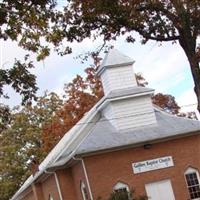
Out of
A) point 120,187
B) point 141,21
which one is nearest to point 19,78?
point 141,21

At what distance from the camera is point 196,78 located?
2084 cm

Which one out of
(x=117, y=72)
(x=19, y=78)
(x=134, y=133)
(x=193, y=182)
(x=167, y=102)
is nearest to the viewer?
(x=19, y=78)

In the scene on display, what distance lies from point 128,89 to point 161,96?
2222cm

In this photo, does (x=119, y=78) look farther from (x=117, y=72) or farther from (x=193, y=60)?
(x=193, y=60)

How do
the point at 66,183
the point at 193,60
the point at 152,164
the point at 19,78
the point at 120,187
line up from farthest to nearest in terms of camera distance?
the point at 66,183 → the point at 152,164 → the point at 120,187 → the point at 193,60 → the point at 19,78

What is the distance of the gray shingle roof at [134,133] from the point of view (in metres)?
34.1

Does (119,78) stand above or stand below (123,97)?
above

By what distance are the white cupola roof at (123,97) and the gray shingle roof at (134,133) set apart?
452 millimetres

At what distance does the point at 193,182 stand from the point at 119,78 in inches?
279

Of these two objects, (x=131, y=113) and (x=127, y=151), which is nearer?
(x=127, y=151)

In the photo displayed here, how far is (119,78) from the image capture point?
3691cm

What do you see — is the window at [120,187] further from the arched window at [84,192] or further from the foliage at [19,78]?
the foliage at [19,78]

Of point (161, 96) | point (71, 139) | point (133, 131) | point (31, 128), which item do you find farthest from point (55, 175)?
point (31, 128)

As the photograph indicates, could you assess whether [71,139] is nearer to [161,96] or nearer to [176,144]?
[176,144]
